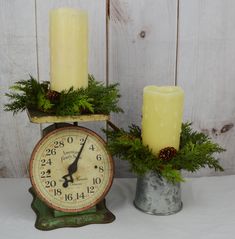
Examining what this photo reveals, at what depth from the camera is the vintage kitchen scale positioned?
31.7 inches

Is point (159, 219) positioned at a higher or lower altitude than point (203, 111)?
lower

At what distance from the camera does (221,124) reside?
108 cm

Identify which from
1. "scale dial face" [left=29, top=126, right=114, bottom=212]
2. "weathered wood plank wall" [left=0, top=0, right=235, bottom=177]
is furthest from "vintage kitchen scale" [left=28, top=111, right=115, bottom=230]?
"weathered wood plank wall" [left=0, top=0, right=235, bottom=177]

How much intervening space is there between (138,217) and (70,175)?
6.3 inches

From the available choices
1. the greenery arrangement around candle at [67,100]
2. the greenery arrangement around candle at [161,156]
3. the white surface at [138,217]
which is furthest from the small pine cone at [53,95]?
the white surface at [138,217]

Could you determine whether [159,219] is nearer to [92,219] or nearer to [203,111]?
[92,219]

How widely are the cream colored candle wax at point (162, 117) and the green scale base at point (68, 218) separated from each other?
0.16m

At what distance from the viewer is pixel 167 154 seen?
818 millimetres

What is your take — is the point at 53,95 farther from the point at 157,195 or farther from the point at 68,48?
the point at 157,195

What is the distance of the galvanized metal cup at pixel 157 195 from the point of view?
85 cm

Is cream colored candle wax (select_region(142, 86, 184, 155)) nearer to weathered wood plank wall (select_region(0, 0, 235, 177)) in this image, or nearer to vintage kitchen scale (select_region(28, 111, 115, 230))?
vintage kitchen scale (select_region(28, 111, 115, 230))

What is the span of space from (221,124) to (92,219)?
Result: 0.44 m

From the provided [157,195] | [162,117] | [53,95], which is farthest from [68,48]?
[157,195]

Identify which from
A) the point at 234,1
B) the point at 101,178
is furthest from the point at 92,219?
the point at 234,1
